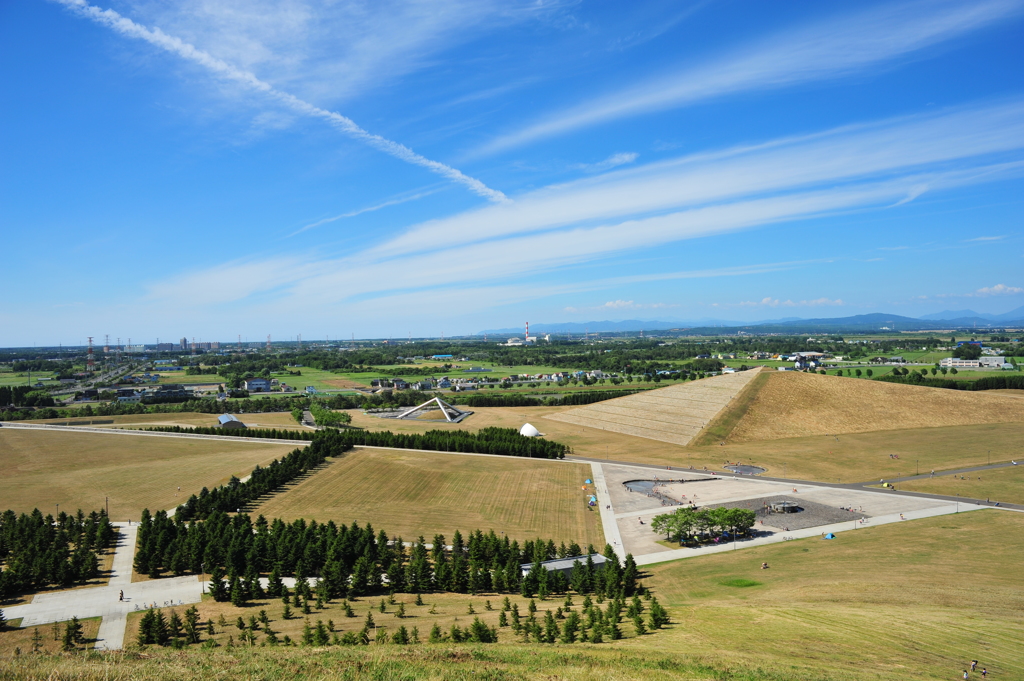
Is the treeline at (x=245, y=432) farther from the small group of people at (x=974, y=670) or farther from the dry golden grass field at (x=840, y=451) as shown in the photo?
the small group of people at (x=974, y=670)

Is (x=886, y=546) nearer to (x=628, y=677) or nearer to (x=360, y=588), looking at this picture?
(x=628, y=677)

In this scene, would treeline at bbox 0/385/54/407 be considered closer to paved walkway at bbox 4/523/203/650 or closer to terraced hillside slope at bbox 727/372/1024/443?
paved walkway at bbox 4/523/203/650

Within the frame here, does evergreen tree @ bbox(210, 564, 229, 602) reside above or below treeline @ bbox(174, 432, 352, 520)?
below

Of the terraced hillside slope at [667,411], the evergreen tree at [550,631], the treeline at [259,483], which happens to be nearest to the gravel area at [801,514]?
the evergreen tree at [550,631]

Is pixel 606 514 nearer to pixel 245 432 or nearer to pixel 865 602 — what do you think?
pixel 865 602

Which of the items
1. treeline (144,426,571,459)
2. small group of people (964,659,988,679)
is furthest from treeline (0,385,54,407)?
small group of people (964,659,988,679)

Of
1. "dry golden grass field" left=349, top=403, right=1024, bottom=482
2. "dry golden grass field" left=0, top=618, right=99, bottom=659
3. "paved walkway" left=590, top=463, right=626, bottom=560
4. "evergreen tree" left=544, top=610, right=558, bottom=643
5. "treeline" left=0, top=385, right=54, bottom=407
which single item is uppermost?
"treeline" left=0, top=385, right=54, bottom=407

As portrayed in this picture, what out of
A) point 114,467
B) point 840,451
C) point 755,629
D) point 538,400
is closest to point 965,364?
point 840,451
